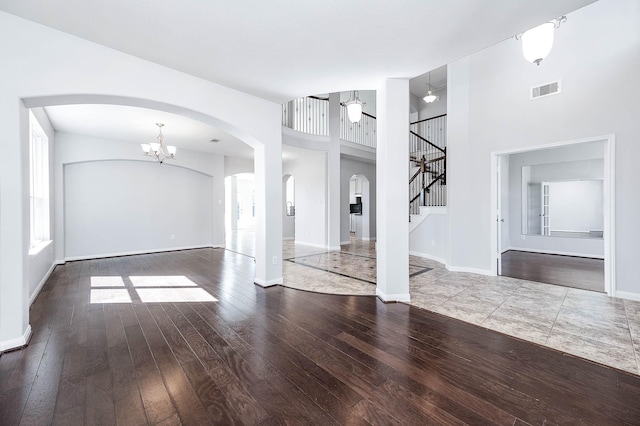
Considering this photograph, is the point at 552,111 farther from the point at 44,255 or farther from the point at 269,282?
the point at 44,255

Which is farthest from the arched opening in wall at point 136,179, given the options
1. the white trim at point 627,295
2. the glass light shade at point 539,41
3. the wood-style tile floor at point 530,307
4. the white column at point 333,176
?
the white trim at point 627,295

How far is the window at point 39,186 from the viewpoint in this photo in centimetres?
432

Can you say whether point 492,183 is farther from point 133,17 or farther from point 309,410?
point 133,17

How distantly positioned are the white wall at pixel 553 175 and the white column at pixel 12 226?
8.66 m

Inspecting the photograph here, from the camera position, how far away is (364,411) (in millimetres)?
1547

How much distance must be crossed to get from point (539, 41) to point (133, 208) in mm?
8394

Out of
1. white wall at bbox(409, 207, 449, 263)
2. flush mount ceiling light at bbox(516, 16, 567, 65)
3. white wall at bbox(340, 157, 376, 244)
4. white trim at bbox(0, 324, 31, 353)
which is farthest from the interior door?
white trim at bbox(0, 324, 31, 353)

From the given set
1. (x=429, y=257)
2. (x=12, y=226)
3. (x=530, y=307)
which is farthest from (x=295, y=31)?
(x=429, y=257)

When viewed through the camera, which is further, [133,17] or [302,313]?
[302,313]

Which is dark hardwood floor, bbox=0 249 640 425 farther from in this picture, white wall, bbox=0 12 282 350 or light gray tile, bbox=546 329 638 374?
white wall, bbox=0 12 282 350

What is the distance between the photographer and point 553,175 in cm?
677

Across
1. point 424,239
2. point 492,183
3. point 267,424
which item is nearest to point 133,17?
point 267,424

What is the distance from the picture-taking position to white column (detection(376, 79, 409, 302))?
135 inches

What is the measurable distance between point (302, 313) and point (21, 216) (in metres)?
2.79
